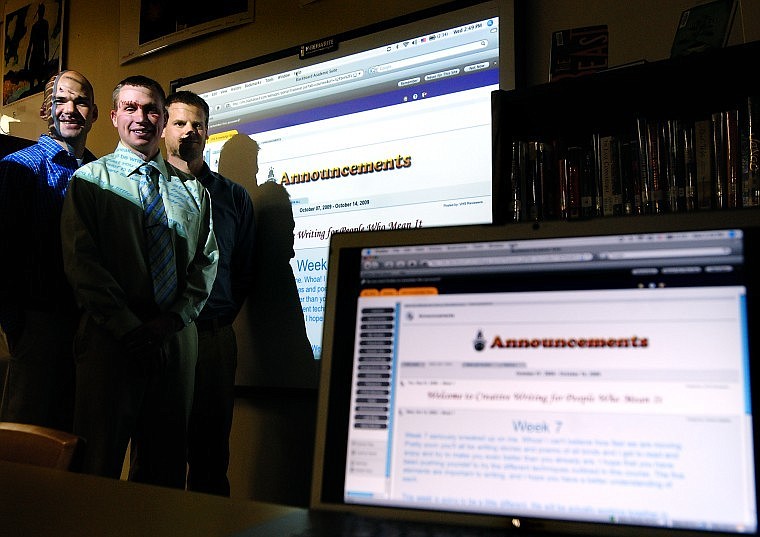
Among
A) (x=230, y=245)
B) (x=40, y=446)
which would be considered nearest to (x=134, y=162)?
(x=230, y=245)

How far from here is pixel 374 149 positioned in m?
2.35

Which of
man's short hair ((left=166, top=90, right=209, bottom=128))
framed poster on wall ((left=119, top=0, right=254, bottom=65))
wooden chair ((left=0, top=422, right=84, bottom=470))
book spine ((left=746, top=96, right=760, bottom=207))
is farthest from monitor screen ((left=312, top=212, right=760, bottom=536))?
framed poster on wall ((left=119, top=0, right=254, bottom=65))

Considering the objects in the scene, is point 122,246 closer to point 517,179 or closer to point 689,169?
point 517,179

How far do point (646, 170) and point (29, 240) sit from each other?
2.00 meters

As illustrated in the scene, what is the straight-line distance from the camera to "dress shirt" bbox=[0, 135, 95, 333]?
232cm

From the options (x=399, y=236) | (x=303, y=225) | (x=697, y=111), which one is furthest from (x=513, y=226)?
(x=303, y=225)

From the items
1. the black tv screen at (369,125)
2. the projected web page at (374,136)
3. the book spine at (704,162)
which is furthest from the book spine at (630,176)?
the projected web page at (374,136)

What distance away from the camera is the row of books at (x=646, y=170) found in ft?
4.59

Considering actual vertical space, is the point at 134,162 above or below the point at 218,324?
above

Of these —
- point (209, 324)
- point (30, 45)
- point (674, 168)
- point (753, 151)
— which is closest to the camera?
point (753, 151)

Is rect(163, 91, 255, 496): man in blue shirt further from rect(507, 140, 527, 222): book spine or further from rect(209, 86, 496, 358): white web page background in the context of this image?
rect(507, 140, 527, 222): book spine

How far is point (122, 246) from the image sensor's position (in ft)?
6.96

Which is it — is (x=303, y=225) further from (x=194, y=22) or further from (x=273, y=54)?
(x=194, y=22)

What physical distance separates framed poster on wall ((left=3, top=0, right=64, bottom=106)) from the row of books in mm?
3031
